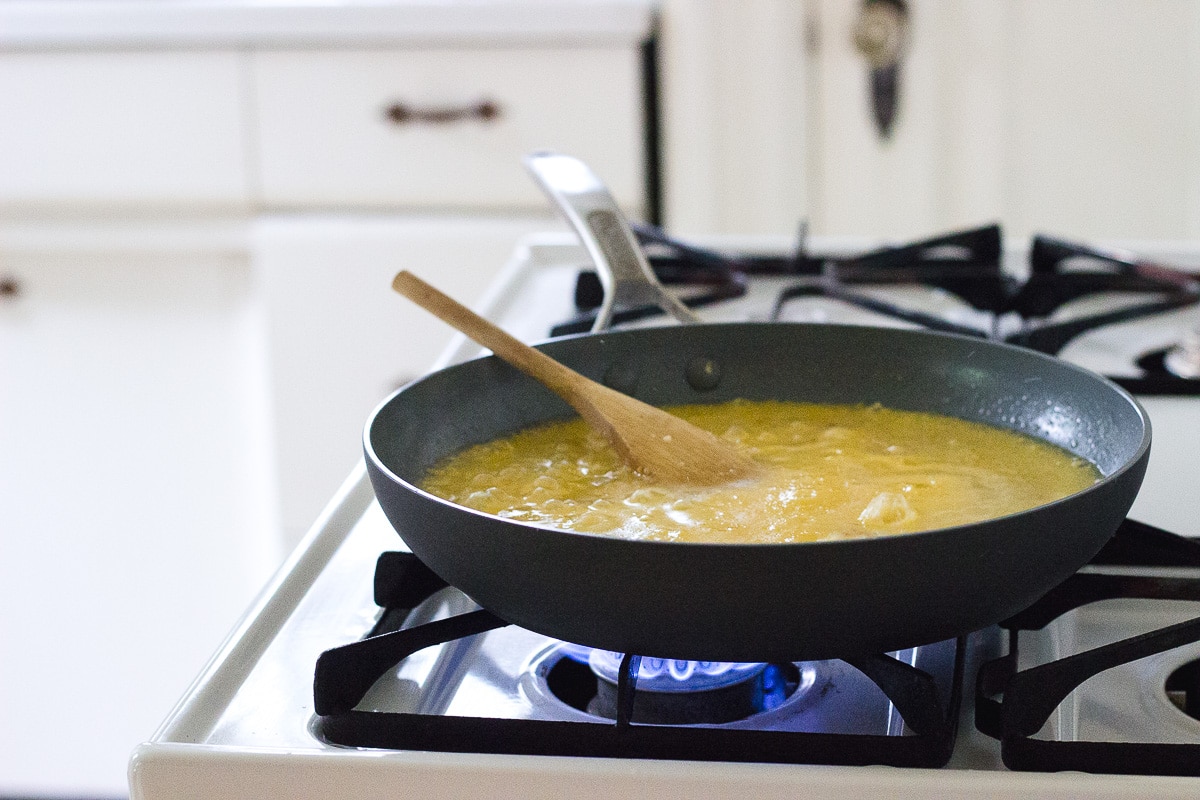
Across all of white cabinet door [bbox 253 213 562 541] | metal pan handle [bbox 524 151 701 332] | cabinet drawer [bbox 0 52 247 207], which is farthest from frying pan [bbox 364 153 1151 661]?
cabinet drawer [bbox 0 52 247 207]

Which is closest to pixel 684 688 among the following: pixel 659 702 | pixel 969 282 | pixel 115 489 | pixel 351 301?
pixel 659 702

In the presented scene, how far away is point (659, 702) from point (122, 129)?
1.50m

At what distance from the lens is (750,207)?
170cm

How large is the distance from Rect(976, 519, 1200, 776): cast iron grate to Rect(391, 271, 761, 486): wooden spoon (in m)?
0.15

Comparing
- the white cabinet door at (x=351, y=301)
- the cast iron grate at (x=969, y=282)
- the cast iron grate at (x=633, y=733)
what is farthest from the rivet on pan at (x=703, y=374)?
the white cabinet door at (x=351, y=301)

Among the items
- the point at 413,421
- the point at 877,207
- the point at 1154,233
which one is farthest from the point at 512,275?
the point at 1154,233

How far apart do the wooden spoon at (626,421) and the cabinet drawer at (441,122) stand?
42.3 inches

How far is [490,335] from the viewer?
1.97 ft

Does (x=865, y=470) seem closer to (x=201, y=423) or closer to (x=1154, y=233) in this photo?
(x=1154, y=233)

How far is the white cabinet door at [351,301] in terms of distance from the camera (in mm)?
Answer: 1668

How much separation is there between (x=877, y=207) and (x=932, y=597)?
1344 mm

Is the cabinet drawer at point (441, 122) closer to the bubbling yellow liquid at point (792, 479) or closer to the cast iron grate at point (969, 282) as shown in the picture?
the cast iron grate at point (969, 282)

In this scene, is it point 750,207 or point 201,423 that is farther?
point 201,423

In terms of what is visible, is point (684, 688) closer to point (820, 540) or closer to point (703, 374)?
point (820, 540)
